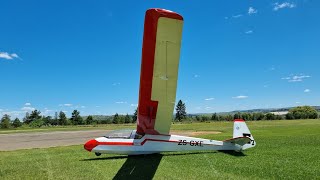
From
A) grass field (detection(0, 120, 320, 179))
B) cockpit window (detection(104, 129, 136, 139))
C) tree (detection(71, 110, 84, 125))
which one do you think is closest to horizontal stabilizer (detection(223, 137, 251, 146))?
grass field (detection(0, 120, 320, 179))

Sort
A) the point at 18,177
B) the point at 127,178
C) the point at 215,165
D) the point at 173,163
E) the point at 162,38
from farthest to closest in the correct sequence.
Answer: the point at 173,163 → the point at 215,165 → the point at 18,177 → the point at 127,178 → the point at 162,38

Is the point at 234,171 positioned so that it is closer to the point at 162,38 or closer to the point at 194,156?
the point at 194,156

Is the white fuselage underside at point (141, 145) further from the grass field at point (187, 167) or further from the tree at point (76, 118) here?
the tree at point (76, 118)

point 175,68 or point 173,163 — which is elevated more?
point 175,68

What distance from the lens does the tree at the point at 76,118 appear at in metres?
95.4

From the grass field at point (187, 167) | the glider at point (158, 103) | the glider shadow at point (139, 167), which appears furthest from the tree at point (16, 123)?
the glider shadow at point (139, 167)

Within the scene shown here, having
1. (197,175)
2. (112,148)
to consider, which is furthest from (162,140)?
(197,175)

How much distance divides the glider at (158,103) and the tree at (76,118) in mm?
87757

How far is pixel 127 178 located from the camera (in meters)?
8.26

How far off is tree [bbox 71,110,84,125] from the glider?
8776cm

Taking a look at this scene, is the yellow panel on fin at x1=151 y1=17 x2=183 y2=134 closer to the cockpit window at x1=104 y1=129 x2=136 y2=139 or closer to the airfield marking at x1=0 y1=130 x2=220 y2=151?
the cockpit window at x1=104 y1=129 x2=136 y2=139

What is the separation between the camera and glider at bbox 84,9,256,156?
6180 mm

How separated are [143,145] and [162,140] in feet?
2.75

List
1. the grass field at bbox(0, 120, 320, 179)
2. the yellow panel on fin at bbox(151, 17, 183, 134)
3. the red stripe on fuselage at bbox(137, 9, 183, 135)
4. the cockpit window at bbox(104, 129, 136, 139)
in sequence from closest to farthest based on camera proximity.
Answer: the red stripe on fuselage at bbox(137, 9, 183, 135), the yellow panel on fin at bbox(151, 17, 183, 134), the grass field at bbox(0, 120, 320, 179), the cockpit window at bbox(104, 129, 136, 139)
